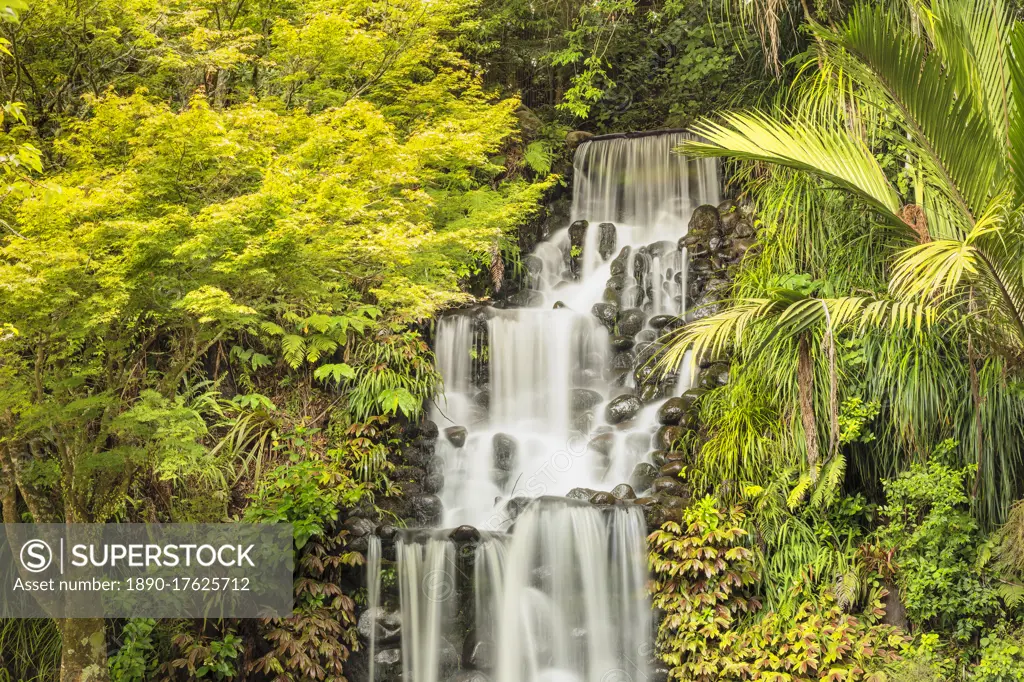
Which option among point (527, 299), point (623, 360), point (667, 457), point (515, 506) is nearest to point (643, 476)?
point (667, 457)

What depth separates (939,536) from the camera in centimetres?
667

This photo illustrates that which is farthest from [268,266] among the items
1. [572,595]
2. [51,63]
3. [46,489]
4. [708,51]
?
[708,51]

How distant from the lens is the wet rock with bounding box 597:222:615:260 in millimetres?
11727

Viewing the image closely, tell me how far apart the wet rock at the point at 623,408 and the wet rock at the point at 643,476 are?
86cm

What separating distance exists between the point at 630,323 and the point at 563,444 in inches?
70.8

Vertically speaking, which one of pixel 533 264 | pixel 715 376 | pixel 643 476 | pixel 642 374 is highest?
pixel 533 264

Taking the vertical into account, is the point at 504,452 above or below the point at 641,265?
below

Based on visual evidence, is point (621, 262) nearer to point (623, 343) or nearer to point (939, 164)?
point (623, 343)

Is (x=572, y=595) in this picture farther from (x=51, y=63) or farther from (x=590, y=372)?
(x=51, y=63)

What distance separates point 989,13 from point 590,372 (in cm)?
567

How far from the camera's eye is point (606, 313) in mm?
10492

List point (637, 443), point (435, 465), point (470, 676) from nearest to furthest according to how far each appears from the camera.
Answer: point (470, 676) → point (637, 443) → point (435, 465)

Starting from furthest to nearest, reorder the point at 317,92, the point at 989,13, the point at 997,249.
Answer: the point at 317,92 < the point at 989,13 < the point at 997,249
